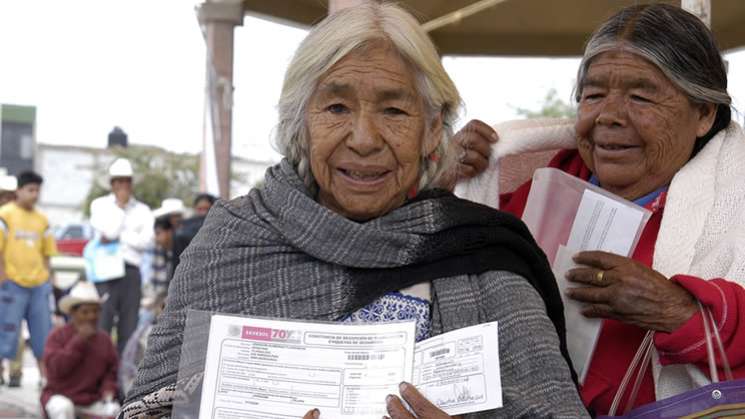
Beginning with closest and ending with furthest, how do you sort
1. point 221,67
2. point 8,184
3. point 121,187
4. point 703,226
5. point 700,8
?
1. point 703,226
2. point 700,8
3. point 121,187
4. point 8,184
5. point 221,67

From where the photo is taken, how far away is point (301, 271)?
2.23 metres

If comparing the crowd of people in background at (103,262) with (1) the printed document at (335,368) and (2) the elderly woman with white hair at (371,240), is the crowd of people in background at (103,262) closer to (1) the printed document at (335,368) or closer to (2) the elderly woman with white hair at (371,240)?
(2) the elderly woman with white hair at (371,240)

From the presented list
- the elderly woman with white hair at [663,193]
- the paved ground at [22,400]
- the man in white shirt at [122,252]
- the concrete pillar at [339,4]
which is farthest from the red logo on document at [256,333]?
the man in white shirt at [122,252]

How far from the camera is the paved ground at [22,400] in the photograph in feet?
30.5

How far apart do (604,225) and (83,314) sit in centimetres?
656

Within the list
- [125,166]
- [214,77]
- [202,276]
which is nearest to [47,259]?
[125,166]

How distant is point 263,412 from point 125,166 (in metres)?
8.89

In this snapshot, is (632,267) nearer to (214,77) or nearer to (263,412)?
(263,412)

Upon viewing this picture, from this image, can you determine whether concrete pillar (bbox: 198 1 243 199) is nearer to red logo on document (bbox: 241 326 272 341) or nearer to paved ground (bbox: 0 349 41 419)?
paved ground (bbox: 0 349 41 419)

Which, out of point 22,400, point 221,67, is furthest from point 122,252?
point 221,67

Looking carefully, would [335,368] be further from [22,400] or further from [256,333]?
[22,400]

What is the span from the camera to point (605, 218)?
254cm

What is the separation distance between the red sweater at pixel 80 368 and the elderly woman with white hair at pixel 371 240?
5974 mm

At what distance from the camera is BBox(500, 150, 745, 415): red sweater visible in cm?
233
